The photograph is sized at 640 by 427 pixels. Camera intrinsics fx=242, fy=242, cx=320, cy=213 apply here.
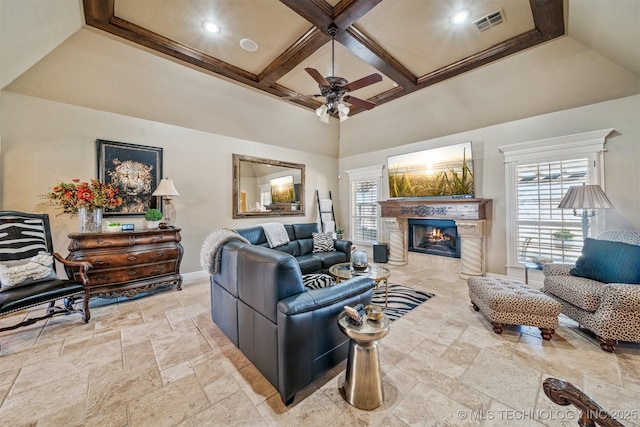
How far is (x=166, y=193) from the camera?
12.7ft

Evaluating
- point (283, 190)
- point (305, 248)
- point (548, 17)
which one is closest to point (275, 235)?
point (305, 248)

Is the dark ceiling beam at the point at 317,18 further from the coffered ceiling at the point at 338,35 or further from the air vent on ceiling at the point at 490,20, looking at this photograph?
the air vent on ceiling at the point at 490,20

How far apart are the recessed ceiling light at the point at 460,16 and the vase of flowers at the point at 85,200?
5.02 metres

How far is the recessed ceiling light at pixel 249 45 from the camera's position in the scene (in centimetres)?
327

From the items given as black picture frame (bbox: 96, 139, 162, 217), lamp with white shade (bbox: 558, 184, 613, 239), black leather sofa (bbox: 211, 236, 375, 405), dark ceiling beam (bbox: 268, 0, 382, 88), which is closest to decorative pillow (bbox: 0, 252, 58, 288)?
black picture frame (bbox: 96, 139, 162, 217)

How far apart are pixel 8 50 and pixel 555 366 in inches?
236

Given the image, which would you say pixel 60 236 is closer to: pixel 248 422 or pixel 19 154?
pixel 19 154

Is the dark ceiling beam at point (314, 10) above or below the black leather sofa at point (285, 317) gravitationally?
above

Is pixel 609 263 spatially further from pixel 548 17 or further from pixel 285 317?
pixel 285 317

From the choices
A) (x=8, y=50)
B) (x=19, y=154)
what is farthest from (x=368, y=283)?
(x=19, y=154)

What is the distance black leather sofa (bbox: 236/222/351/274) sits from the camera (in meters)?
4.29

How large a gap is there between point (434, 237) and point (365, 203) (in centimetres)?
192

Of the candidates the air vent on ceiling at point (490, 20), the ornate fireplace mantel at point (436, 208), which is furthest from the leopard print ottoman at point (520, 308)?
the air vent on ceiling at point (490, 20)

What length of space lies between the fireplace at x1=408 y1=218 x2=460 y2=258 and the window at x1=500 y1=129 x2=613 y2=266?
97cm
